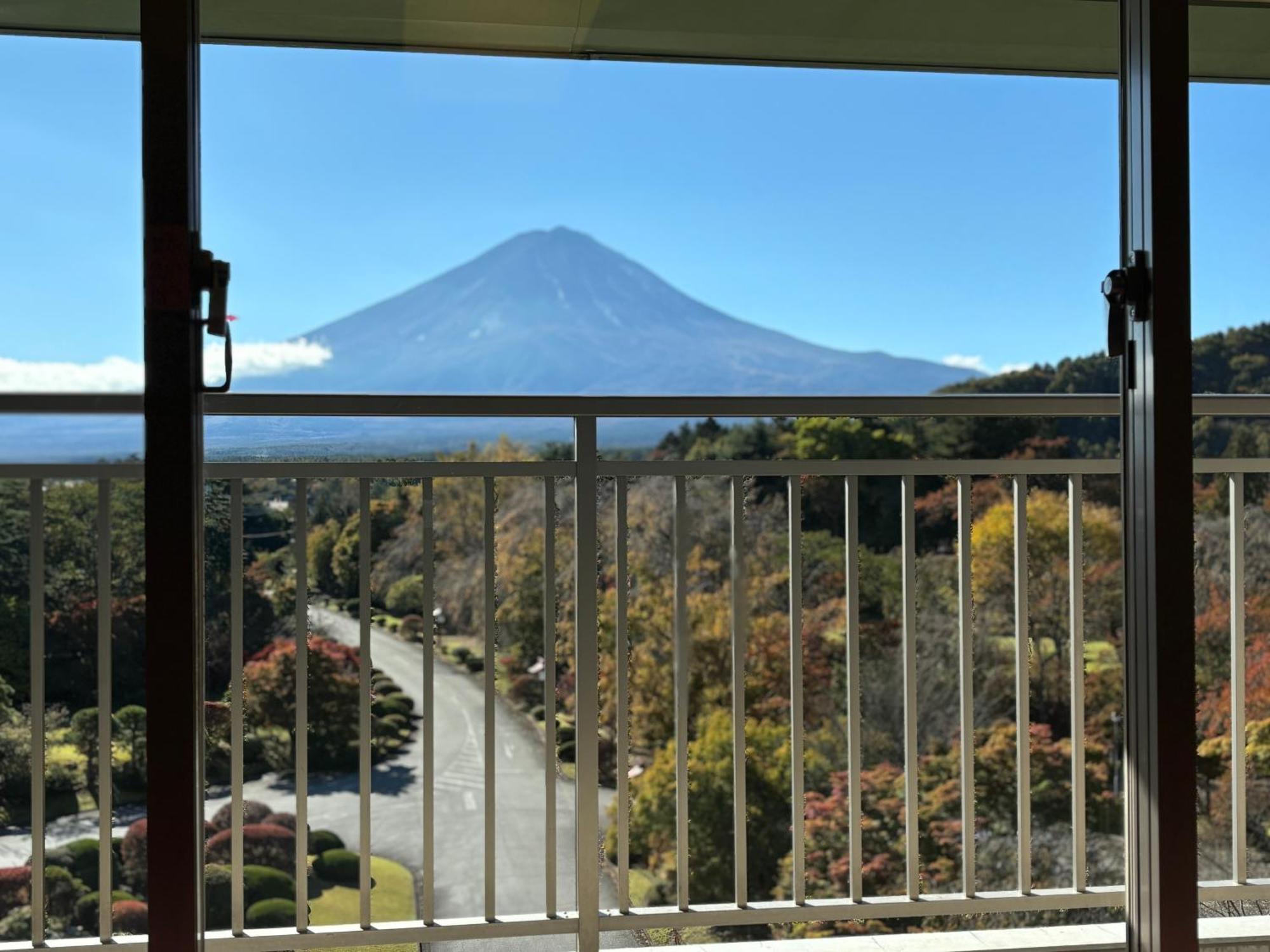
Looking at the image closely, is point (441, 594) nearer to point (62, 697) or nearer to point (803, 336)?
point (62, 697)

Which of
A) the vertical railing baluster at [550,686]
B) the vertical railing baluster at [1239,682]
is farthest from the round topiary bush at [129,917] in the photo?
the vertical railing baluster at [1239,682]

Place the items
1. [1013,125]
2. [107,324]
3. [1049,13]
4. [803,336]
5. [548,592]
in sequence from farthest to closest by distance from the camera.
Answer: [803,336]
[1013,125]
[1049,13]
[548,592]
[107,324]

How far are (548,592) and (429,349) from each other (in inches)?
192

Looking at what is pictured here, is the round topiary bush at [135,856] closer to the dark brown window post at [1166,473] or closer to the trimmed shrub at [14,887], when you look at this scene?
the trimmed shrub at [14,887]

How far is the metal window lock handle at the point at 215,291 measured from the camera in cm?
146

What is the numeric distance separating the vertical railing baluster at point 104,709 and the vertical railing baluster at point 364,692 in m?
0.48

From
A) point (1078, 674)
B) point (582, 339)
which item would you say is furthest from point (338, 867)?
point (582, 339)

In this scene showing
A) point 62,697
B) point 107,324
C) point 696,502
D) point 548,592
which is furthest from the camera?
point 696,502

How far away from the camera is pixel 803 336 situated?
8.40 meters

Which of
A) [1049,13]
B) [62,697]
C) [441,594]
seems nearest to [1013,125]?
[1049,13]

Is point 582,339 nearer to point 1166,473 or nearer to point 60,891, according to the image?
point 60,891

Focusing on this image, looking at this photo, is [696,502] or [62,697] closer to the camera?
[62,697]

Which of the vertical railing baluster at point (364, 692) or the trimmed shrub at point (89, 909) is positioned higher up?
the vertical railing baluster at point (364, 692)

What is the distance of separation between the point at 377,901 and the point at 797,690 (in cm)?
127
